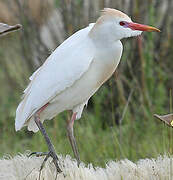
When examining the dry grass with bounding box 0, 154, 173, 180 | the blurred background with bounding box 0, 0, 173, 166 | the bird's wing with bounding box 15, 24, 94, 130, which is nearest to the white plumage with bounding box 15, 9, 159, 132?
the bird's wing with bounding box 15, 24, 94, 130

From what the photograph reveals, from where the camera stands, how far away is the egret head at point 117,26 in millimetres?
1873

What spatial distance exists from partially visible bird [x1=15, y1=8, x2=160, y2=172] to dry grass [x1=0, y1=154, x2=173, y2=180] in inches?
3.3

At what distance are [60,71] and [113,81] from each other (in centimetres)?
178

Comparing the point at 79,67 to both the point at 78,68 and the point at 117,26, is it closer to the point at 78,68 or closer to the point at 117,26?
the point at 78,68

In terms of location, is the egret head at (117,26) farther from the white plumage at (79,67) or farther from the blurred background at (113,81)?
the blurred background at (113,81)

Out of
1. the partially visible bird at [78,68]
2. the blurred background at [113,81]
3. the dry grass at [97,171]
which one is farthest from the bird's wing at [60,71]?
the blurred background at [113,81]

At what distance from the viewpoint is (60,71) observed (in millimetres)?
2006

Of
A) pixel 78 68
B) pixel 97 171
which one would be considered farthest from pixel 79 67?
pixel 97 171

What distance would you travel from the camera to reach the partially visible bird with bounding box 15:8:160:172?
190cm

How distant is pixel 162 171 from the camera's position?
70.1 inches

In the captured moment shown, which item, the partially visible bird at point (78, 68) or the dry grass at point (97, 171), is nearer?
the dry grass at point (97, 171)

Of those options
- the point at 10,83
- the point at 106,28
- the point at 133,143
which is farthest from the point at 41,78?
the point at 10,83

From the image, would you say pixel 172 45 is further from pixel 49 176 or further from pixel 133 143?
pixel 49 176

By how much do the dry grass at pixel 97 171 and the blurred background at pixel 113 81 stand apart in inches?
44.8
